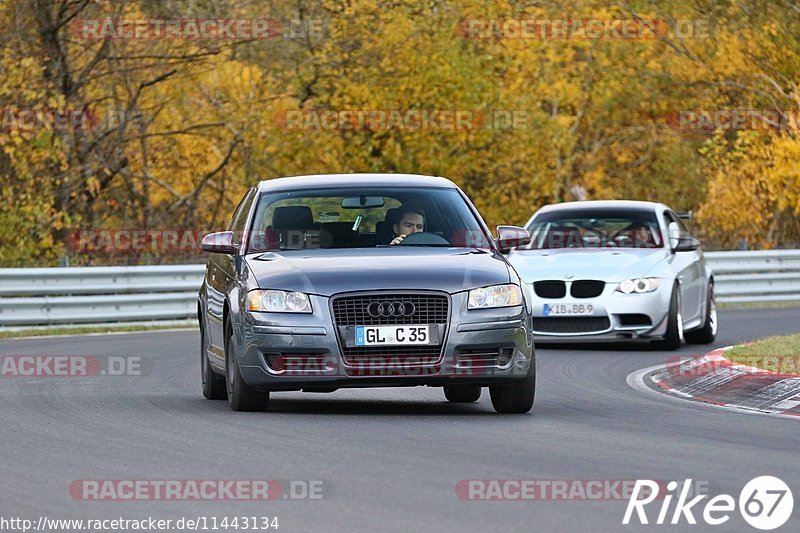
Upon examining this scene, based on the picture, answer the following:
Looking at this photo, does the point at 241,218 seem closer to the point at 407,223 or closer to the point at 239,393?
the point at 407,223

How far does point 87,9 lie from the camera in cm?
3189

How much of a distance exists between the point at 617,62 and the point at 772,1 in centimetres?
1119

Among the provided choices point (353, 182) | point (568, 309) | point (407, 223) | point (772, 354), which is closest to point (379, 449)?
point (407, 223)

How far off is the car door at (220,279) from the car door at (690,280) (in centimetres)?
712

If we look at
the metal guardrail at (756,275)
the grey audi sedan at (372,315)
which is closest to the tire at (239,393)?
the grey audi sedan at (372,315)

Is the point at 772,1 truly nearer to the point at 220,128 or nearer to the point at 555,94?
the point at 555,94

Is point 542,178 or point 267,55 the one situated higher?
point 267,55

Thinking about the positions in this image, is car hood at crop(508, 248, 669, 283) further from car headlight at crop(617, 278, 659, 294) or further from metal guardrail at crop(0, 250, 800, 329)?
metal guardrail at crop(0, 250, 800, 329)

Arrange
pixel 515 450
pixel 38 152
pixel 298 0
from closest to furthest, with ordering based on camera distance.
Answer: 1. pixel 515 450
2. pixel 38 152
3. pixel 298 0

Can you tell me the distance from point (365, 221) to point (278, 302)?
1.41 m

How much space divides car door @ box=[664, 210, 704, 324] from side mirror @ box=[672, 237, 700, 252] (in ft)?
0.46

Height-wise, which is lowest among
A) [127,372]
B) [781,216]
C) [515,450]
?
[781,216]

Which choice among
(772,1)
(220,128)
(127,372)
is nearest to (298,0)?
(220,128)

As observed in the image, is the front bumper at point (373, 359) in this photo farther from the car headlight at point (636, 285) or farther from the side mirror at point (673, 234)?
the side mirror at point (673, 234)
